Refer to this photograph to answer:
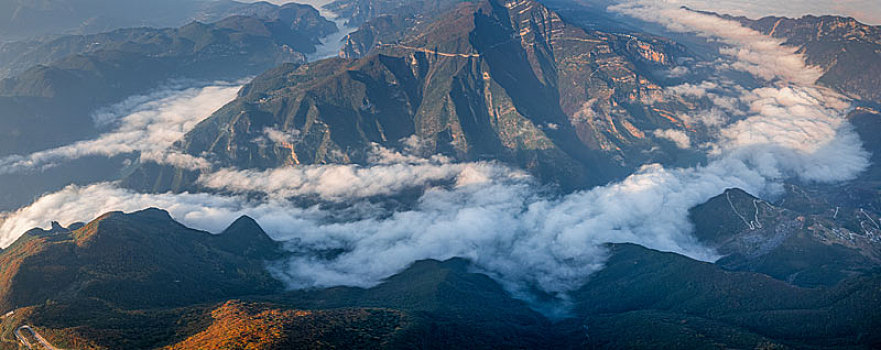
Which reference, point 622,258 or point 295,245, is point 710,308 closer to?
point 622,258

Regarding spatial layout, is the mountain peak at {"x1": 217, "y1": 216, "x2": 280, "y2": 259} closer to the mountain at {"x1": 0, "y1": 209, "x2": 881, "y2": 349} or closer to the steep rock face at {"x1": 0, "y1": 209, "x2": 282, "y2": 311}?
the mountain at {"x1": 0, "y1": 209, "x2": 881, "y2": 349}

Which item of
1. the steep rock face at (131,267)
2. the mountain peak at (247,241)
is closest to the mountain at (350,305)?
the steep rock face at (131,267)

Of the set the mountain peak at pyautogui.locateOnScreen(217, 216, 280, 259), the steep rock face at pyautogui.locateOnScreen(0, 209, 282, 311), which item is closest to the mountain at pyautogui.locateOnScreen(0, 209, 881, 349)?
the steep rock face at pyautogui.locateOnScreen(0, 209, 282, 311)

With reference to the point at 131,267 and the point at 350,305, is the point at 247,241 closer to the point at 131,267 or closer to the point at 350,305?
the point at 131,267

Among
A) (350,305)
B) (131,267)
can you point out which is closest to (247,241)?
(131,267)

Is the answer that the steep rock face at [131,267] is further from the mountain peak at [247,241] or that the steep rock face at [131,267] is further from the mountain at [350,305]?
the mountain peak at [247,241]

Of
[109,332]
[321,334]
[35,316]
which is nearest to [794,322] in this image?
[321,334]
